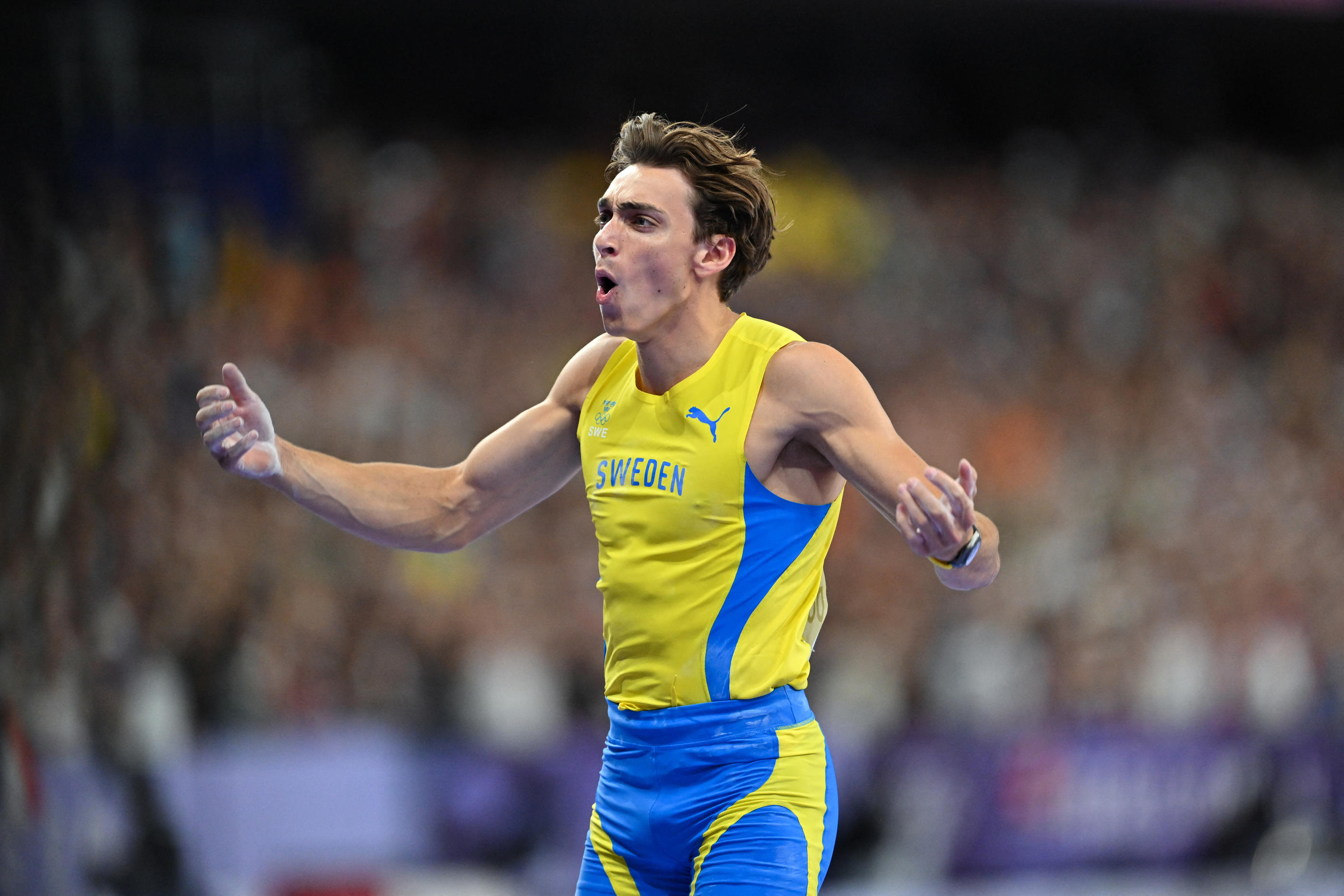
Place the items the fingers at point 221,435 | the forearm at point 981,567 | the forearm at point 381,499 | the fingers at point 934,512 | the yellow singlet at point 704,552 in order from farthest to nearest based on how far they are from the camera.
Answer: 1. the forearm at point 381,499
2. the fingers at point 221,435
3. the yellow singlet at point 704,552
4. the forearm at point 981,567
5. the fingers at point 934,512

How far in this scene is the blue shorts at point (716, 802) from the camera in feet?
11.8

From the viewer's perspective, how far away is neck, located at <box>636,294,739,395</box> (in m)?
3.96

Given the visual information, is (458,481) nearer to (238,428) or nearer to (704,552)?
(238,428)

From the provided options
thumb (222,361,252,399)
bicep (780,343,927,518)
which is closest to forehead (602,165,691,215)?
bicep (780,343,927,518)

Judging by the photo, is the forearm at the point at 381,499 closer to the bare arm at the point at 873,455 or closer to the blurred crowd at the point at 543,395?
the bare arm at the point at 873,455

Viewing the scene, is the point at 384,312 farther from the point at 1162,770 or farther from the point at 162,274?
the point at 1162,770

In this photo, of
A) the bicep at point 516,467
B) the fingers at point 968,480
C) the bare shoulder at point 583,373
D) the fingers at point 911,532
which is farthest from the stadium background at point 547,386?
the fingers at point 968,480

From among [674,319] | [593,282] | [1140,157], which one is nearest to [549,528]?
[593,282]

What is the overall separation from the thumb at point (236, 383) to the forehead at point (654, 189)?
44.5 inches

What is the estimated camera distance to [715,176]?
13.2ft

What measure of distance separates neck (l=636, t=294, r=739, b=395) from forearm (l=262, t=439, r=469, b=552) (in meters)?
0.77

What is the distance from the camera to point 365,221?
11523mm

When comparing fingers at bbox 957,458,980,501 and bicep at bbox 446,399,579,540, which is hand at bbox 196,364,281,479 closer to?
bicep at bbox 446,399,579,540

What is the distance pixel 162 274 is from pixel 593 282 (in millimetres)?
4330
